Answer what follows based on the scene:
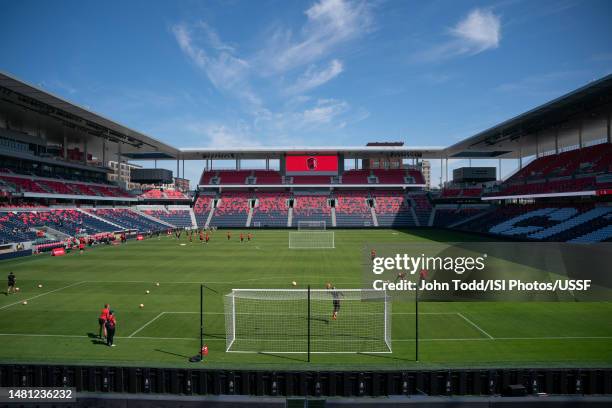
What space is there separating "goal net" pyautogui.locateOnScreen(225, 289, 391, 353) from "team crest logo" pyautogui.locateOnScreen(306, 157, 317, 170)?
166ft

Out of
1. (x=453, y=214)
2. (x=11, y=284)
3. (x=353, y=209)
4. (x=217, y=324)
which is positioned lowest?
(x=217, y=324)

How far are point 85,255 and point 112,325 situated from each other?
76.7 ft

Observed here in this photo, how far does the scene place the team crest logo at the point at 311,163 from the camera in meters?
66.4

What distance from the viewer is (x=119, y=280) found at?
21.3 meters

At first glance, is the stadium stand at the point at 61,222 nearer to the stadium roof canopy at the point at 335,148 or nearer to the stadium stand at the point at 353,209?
the stadium roof canopy at the point at 335,148

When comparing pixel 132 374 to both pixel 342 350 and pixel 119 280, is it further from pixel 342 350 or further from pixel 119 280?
pixel 119 280

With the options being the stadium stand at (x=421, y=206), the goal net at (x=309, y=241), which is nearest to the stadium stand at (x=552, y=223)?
the stadium stand at (x=421, y=206)

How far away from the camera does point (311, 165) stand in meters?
66.6

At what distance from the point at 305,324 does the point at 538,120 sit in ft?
128

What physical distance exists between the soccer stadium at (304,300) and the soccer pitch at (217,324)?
0.33 feet

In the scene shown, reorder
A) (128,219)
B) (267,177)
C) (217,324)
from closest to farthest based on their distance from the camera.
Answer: (217,324)
(128,219)
(267,177)

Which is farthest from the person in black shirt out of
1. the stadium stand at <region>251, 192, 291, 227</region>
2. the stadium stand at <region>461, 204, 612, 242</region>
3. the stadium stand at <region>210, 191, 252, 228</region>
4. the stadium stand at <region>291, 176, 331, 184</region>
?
the stadium stand at <region>291, 176, 331, 184</region>

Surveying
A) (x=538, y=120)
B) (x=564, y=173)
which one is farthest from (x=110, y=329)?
(x=564, y=173)

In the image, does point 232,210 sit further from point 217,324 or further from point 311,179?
point 217,324
